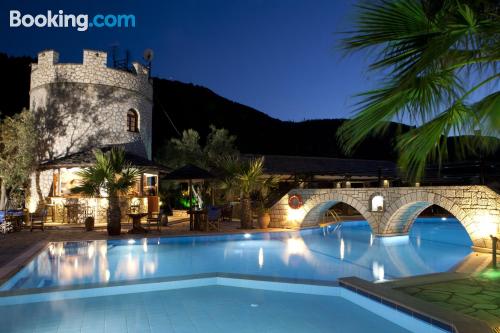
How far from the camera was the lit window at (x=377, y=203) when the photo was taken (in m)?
13.0

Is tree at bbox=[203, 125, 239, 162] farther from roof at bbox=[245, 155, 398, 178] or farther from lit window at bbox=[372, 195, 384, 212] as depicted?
lit window at bbox=[372, 195, 384, 212]

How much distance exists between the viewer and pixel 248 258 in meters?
9.65

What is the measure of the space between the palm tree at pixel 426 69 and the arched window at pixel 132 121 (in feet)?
59.3

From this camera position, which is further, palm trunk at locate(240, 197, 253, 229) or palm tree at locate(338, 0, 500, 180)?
palm trunk at locate(240, 197, 253, 229)

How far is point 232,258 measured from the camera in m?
9.65

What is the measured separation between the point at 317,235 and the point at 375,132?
12893 mm

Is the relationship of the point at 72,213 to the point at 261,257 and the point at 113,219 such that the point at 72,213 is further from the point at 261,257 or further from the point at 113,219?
the point at 261,257

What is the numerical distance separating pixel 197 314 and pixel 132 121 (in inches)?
614

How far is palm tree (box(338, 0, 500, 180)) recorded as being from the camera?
205 centimetres

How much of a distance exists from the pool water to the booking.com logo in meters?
15.6

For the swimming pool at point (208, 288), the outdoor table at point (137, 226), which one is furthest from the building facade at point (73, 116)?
the swimming pool at point (208, 288)

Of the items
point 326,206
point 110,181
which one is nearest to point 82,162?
point 110,181

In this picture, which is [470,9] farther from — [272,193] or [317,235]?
[272,193]

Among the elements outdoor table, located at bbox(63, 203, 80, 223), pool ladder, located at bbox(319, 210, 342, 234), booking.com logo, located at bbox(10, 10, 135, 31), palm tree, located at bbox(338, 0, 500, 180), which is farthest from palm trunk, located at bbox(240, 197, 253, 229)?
palm tree, located at bbox(338, 0, 500, 180)
